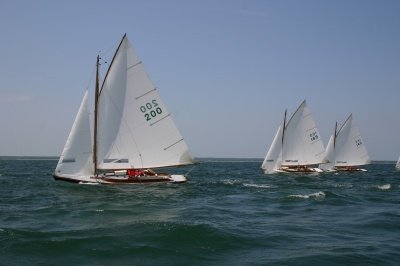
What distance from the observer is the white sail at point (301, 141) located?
62.6 meters

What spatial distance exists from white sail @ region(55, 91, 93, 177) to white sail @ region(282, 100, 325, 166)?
3346 centimetres

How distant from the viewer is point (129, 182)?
3484 cm

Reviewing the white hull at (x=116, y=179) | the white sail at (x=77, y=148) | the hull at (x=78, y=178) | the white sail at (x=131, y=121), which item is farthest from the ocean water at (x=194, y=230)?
the white sail at (x=131, y=121)

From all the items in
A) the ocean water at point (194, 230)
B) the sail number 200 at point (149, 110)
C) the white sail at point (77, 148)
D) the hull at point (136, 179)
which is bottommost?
the ocean water at point (194, 230)

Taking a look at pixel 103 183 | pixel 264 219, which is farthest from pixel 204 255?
pixel 103 183

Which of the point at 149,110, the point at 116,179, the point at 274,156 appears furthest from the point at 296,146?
the point at 116,179

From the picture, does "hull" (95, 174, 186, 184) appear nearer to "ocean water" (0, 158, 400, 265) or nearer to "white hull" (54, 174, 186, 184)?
"white hull" (54, 174, 186, 184)

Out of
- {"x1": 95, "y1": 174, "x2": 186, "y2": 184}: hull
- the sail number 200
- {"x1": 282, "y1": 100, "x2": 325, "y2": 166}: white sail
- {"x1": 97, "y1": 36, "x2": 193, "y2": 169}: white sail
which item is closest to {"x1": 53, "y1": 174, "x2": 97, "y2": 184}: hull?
{"x1": 95, "y1": 174, "x2": 186, "y2": 184}: hull

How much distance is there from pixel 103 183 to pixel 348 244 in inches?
846

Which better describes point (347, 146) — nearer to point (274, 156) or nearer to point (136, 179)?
point (274, 156)

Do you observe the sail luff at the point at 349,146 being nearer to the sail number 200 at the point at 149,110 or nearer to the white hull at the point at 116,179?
the white hull at the point at 116,179

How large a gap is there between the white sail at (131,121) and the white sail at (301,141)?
28862 millimetres

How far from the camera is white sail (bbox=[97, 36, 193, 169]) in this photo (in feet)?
117

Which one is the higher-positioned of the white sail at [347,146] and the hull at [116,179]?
the white sail at [347,146]
